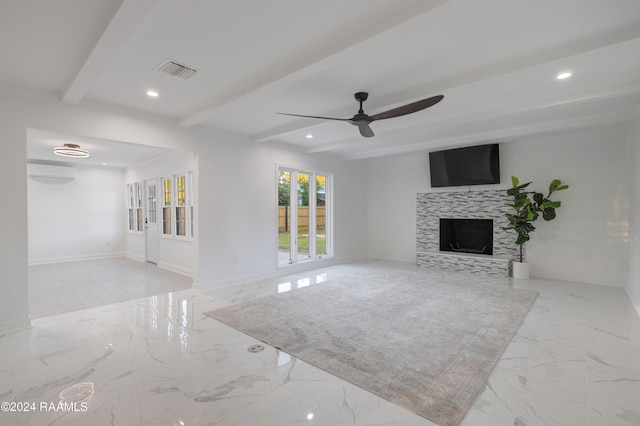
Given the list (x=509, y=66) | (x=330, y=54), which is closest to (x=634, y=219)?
(x=509, y=66)

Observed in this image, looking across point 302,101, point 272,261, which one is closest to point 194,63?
point 302,101

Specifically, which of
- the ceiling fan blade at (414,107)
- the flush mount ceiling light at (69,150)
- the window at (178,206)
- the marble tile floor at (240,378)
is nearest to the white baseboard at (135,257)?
the window at (178,206)

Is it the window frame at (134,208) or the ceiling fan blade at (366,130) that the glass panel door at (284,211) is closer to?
the ceiling fan blade at (366,130)

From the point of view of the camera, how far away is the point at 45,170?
745cm

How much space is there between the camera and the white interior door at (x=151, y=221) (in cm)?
745

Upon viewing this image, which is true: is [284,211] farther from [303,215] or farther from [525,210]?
[525,210]

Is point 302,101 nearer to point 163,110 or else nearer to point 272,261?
point 163,110

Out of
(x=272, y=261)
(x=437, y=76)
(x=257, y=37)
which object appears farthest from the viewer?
(x=272, y=261)

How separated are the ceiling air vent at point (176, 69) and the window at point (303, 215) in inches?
131

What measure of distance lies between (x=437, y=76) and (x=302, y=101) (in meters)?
1.64

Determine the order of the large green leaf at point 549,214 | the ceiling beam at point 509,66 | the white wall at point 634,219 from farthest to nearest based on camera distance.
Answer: the large green leaf at point 549,214, the white wall at point 634,219, the ceiling beam at point 509,66

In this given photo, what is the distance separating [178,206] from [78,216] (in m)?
3.87

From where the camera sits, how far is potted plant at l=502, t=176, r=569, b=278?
5.47 meters

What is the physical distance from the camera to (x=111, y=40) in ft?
7.58
